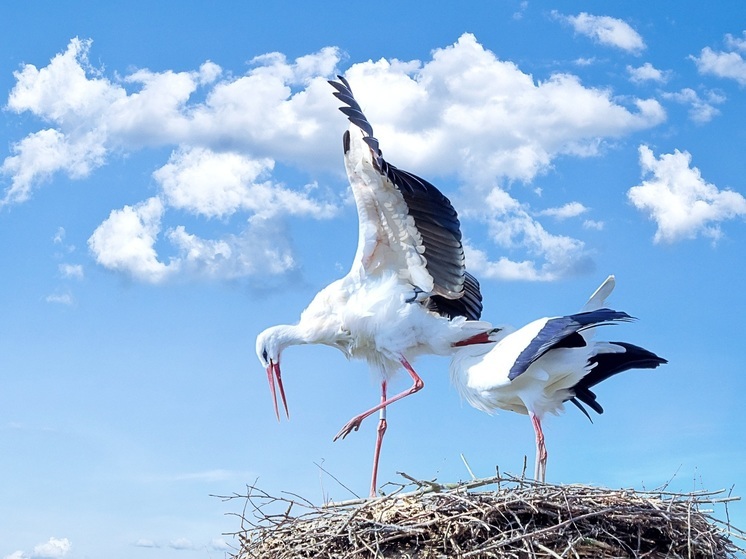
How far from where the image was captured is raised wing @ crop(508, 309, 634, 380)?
7.27m

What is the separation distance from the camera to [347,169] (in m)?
8.25

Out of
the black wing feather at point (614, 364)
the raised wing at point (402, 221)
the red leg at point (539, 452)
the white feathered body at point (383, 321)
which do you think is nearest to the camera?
the red leg at point (539, 452)

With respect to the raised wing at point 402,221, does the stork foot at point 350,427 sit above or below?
below

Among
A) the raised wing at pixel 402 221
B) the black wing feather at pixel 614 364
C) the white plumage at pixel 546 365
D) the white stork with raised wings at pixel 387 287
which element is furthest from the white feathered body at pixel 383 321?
the black wing feather at pixel 614 364

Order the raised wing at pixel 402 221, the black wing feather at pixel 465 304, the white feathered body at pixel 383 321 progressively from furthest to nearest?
1. the black wing feather at pixel 465 304
2. the white feathered body at pixel 383 321
3. the raised wing at pixel 402 221

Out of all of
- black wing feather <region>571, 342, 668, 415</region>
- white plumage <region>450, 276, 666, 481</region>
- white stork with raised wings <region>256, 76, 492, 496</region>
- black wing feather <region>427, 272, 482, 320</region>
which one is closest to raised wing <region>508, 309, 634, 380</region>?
white plumage <region>450, 276, 666, 481</region>

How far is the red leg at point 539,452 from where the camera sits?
7.59 metres

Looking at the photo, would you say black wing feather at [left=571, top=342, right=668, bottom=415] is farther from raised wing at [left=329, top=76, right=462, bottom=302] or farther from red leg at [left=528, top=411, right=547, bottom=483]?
raised wing at [left=329, top=76, right=462, bottom=302]

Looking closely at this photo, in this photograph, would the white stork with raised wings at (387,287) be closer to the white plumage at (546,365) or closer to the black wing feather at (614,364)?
the white plumage at (546,365)

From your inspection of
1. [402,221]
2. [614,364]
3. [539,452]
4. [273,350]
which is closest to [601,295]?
[614,364]

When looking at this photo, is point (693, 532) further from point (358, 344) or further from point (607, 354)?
point (358, 344)

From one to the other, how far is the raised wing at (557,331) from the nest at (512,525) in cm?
113

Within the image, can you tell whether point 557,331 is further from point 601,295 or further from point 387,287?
point 387,287

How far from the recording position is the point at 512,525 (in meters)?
6.12
